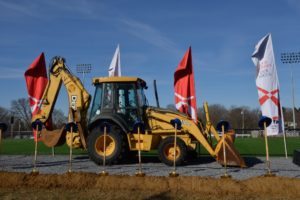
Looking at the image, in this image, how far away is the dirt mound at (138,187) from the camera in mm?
7074

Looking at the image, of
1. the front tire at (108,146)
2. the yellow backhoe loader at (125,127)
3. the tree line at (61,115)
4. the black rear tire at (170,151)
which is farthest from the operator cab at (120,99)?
the tree line at (61,115)

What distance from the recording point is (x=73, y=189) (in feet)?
25.8

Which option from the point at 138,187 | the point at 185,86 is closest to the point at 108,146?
the point at 138,187

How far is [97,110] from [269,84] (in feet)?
23.4

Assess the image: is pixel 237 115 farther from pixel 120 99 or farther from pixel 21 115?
pixel 120 99

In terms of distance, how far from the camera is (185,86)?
17344 mm

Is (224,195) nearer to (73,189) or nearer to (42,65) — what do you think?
(73,189)

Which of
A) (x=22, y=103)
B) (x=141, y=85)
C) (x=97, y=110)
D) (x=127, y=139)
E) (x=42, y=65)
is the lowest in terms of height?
(x=127, y=139)

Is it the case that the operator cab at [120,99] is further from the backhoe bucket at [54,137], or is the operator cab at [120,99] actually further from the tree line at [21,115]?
the tree line at [21,115]

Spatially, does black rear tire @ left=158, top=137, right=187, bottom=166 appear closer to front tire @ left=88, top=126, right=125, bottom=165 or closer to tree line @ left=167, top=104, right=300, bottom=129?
front tire @ left=88, top=126, right=125, bottom=165

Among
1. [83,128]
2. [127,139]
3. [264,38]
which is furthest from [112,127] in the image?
[264,38]

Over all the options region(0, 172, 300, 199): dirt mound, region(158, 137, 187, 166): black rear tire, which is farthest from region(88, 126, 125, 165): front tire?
region(0, 172, 300, 199): dirt mound

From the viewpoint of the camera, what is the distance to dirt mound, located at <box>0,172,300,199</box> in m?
7.07

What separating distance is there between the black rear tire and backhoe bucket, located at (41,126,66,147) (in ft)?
12.9
